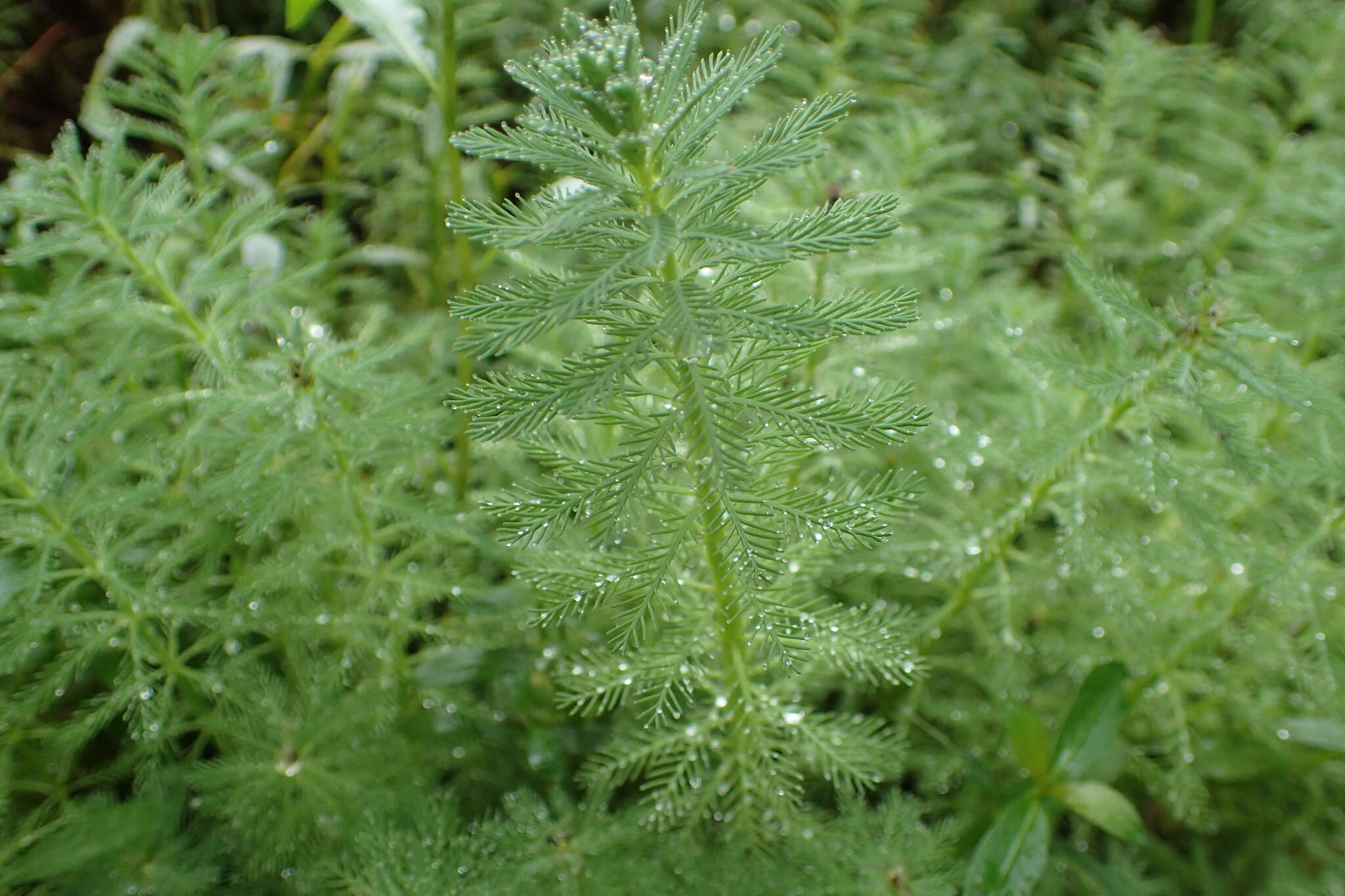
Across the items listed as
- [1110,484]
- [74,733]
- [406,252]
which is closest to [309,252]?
[406,252]

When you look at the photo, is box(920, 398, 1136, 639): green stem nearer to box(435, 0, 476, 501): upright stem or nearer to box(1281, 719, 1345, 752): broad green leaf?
box(1281, 719, 1345, 752): broad green leaf

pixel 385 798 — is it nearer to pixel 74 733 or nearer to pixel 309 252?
pixel 74 733

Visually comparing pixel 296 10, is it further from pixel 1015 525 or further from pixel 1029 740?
pixel 1029 740

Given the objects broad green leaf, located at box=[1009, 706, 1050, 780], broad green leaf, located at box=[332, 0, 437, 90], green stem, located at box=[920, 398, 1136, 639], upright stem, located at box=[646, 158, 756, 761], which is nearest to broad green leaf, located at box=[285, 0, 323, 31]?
broad green leaf, located at box=[332, 0, 437, 90]

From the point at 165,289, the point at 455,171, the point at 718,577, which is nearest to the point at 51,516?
the point at 165,289

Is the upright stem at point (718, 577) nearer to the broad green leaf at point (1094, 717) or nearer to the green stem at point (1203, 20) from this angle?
the broad green leaf at point (1094, 717)

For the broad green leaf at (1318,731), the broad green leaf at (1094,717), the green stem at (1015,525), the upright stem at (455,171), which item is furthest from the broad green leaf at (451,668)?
the broad green leaf at (1318,731)
